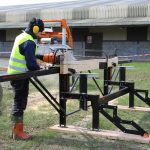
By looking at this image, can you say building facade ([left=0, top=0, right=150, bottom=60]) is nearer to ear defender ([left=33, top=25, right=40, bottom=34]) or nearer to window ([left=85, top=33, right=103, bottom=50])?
window ([left=85, top=33, right=103, bottom=50])

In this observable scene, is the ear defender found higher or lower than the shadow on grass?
higher

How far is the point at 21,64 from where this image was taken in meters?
6.59

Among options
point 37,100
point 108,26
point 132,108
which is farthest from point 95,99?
point 108,26

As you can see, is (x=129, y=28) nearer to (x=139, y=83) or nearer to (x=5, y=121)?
(x=139, y=83)

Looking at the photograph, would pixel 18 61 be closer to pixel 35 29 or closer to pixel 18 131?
pixel 35 29

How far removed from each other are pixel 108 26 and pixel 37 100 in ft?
71.6

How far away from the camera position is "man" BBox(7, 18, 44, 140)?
21.1 ft

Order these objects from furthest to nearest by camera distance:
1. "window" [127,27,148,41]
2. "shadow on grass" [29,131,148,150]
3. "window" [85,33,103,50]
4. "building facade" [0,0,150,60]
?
"window" [85,33,103,50], "window" [127,27,148,41], "building facade" [0,0,150,60], "shadow on grass" [29,131,148,150]

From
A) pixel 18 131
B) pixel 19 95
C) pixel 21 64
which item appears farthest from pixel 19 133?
pixel 21 64

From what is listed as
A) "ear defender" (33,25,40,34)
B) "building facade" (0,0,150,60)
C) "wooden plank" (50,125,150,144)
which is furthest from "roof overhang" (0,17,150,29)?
"ear defender" (33,25,40,34)

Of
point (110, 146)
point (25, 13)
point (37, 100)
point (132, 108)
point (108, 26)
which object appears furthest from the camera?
point (25, 13)

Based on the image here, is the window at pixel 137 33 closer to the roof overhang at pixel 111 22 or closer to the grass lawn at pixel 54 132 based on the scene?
the roof overhang at pixel 111 22

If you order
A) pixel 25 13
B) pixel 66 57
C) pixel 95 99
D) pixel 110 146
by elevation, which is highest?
pixel 25 13

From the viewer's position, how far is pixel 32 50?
21.1 ft
